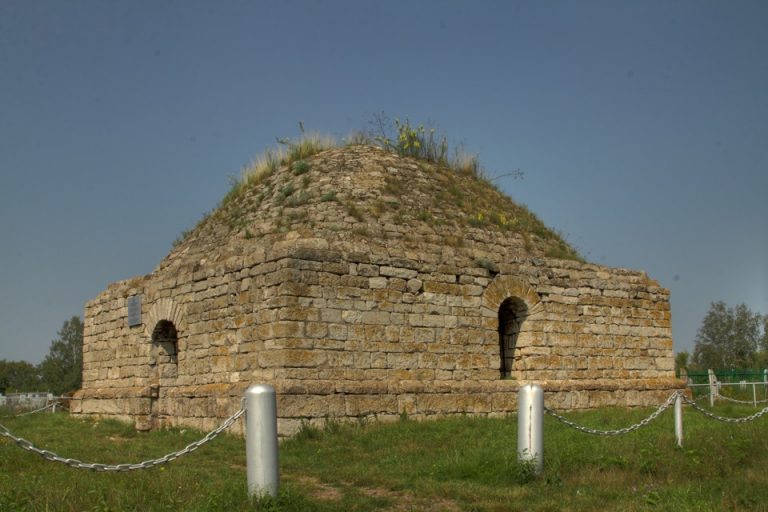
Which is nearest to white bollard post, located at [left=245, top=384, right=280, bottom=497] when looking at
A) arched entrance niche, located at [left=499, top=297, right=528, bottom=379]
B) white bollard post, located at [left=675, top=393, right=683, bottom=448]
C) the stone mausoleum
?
the stone mausoleum

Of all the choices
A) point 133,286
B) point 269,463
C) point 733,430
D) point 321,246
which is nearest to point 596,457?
point 733,430

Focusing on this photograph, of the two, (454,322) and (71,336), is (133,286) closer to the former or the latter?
(454,322)

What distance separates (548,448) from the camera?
9.09m

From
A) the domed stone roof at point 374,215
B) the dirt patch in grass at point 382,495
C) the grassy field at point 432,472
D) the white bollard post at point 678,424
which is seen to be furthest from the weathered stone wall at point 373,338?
the white bollard post at point 678,424

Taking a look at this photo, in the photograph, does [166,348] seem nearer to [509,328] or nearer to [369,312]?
[369,312]

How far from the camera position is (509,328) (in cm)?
1492

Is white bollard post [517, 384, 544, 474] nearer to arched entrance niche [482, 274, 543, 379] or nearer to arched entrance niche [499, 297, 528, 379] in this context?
arched entrance niche [482, 274, 543, 379]

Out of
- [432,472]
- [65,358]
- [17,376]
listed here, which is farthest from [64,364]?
[432,472]

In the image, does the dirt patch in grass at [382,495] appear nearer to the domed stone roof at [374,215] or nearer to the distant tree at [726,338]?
the domed stone roof at [374,215]

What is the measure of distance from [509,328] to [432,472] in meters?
6.53

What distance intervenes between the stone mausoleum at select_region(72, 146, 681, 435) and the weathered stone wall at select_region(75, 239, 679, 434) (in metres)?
0.03

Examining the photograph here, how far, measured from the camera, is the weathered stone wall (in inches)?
479

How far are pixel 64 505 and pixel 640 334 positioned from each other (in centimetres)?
1212

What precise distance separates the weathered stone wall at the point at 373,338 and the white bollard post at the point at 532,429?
4.27m
